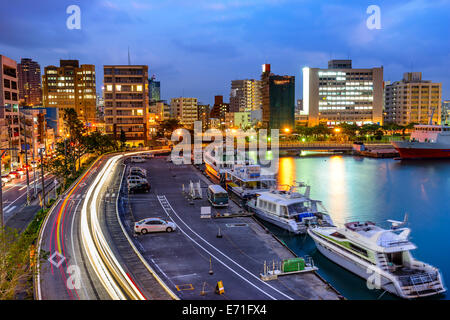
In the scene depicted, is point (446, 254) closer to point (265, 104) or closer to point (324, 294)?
point (324, 294)

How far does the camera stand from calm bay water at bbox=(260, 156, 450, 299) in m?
25.5

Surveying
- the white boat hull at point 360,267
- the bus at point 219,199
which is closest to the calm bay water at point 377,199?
the white boat hull at point 360,267

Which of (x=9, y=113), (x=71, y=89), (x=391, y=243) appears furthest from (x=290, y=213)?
(x=71, y=89)

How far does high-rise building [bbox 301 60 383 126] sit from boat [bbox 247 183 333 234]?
14948cm

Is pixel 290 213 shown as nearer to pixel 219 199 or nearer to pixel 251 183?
pixel 219 199

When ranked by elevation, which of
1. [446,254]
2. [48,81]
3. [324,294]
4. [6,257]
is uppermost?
[48,81]

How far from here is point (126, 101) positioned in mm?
101125

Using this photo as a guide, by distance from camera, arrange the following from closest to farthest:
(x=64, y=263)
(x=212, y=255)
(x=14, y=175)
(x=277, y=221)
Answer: (x=64, y=263), (x=212, y=255), (x=277, y=221), (x=14, y=175)

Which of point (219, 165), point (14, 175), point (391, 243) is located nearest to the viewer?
point (391, 243)

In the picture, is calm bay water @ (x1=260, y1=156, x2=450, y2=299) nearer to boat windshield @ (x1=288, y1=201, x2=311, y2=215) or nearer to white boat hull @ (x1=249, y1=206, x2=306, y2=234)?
white boat hull @ (x1=249, y1=206, x2=306, y2=234)

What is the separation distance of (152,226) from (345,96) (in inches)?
6528

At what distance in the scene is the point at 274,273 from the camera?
1938cm

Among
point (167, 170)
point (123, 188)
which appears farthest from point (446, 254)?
point (167, 170)
